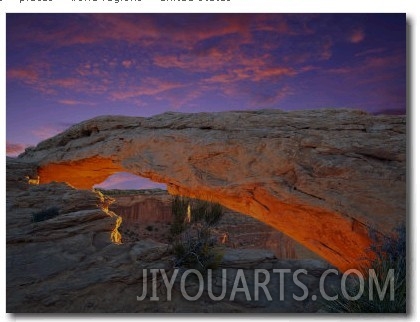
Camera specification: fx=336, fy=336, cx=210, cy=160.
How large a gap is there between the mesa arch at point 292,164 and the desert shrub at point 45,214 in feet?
5.49

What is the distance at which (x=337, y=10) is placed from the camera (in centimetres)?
628

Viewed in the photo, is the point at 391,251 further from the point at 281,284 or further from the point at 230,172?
the point at 230,172

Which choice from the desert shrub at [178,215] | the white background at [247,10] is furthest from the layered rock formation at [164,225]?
the white background at [247,10]

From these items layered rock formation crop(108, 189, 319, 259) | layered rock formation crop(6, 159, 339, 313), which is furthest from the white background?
layered rock formation crop(108, 189, 319, 259)

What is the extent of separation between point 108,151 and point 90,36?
2650 millimetres

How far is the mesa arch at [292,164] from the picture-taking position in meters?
6.20

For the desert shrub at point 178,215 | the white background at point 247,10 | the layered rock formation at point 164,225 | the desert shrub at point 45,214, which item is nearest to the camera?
the white background at point 247,10

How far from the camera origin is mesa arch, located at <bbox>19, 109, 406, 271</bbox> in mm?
6203

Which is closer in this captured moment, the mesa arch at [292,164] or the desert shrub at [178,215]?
the mesa arch at [292,164]

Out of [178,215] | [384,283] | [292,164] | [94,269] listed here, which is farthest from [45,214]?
[384,283]

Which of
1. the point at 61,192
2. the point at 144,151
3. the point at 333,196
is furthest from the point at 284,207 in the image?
the point at 61,192

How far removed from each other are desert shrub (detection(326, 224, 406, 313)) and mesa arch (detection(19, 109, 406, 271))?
487 millimetres

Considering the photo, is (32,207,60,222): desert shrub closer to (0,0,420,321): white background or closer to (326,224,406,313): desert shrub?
(0,0,420,321): white background

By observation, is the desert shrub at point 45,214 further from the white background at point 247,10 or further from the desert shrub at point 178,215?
the desert shrub at point 178,215
